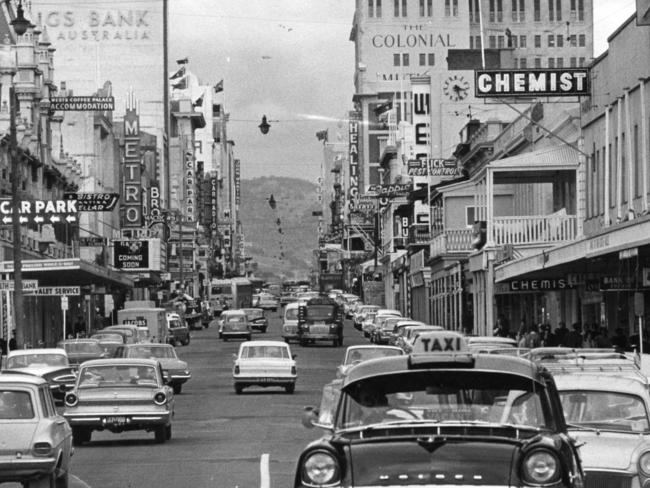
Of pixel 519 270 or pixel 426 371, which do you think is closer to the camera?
pixel 426 371

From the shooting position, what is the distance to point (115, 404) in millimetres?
27625

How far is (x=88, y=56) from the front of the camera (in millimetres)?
195125

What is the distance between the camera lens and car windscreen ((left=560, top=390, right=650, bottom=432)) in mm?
16031

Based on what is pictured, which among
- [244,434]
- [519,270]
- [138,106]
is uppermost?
[138,106]

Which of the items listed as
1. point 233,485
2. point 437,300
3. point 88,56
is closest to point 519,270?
point 233,485

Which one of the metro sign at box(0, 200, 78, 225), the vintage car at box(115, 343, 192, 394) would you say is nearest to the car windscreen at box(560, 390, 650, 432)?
the vintage car at box(115, 343, 192, 394)

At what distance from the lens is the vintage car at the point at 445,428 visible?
10109 mm

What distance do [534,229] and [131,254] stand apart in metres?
58.6

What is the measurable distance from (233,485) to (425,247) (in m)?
82.4

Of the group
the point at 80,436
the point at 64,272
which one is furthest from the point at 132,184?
the point at 80,436

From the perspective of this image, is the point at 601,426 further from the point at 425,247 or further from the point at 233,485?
the point at 425,247

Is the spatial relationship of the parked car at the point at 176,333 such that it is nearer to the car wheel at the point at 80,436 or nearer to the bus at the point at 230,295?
the car wheel at the point at 80,436

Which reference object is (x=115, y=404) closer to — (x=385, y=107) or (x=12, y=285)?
(x=12, y=285)

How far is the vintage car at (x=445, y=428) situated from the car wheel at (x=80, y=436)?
17289 mm
